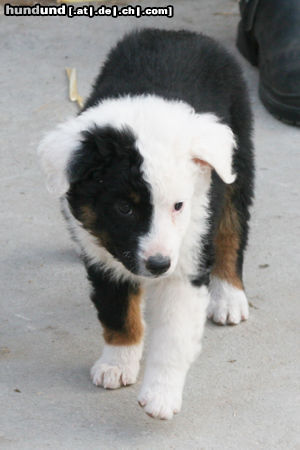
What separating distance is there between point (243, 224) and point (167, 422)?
3.55 ft

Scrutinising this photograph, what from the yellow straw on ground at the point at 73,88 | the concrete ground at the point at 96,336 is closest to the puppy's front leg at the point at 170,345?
the concrete ground at the point at 96,336

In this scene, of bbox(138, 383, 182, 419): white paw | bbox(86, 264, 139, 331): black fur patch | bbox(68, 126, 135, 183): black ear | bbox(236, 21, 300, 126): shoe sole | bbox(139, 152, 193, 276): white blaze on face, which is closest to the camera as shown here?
bbox(139, 152, 193, 276): white blaze on face

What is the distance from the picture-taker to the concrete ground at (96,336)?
3195mm

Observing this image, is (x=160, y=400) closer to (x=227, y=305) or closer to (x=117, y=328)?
(x=117, y=328)

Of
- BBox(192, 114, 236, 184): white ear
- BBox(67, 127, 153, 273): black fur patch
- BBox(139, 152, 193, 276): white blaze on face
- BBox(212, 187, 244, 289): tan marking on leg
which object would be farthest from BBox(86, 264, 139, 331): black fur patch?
BBox(212, 187, 244, 289): tan marking on leg

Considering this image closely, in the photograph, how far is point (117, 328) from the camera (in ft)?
11.3

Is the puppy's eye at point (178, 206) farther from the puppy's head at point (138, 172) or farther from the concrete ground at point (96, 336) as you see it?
the concrete ground at point (96, 336)

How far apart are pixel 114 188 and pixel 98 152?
134 millimetres

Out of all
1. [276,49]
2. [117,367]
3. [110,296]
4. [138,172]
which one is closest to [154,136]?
[138,172]

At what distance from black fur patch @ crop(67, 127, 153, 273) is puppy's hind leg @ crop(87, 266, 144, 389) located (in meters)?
0.27

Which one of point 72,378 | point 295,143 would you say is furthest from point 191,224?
point 295,143

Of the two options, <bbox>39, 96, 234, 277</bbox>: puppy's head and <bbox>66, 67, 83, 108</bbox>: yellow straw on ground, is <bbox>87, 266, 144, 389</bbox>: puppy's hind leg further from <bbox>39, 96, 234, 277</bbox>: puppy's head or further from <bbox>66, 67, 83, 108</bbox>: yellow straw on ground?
<bbox>66, 67, 83, 108</bbox>: yellow straw on ground

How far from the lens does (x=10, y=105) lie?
5.94 metres

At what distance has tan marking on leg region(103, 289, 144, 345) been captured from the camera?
3445mm
